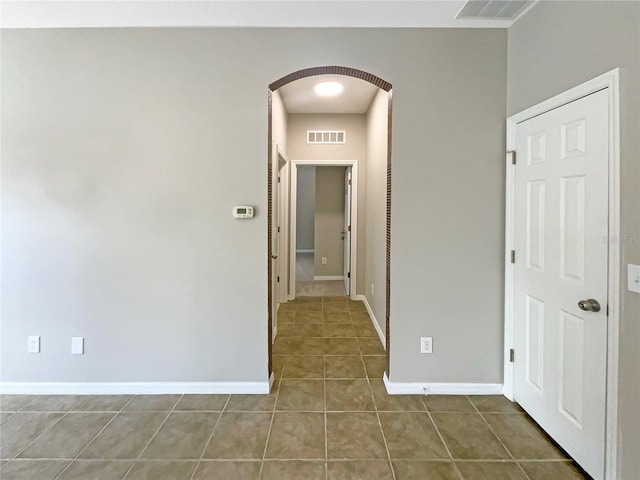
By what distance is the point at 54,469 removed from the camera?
5.36 ft

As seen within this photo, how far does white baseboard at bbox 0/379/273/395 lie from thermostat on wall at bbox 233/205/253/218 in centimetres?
127

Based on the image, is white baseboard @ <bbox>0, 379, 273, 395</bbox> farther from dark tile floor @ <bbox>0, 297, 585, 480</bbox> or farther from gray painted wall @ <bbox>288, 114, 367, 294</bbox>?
gray painted wall @ <bbox>288, 114, 367, 294</bbox>

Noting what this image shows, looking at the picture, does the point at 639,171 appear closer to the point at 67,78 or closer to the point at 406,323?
the point at 406,323

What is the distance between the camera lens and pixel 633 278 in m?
1.35

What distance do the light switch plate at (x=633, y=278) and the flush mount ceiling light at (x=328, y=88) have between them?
2896 mm

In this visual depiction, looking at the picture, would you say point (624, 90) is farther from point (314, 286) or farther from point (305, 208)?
point (305, 208)

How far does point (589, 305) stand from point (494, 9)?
76.6 inches

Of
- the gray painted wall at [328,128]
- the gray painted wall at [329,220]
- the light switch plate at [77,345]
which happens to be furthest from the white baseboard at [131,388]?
the gray painted wall at [329,220]

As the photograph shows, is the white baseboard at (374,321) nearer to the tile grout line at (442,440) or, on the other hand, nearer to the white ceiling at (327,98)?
the tile grout line at (442,440)

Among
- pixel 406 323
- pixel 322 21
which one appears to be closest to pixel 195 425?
pixel 406 323

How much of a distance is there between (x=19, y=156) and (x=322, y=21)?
2.46 meters

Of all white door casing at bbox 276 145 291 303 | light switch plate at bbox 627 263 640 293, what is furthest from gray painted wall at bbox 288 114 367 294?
light switch plate at bbox 627 263 640 293

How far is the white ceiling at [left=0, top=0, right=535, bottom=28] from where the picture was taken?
1997 mm

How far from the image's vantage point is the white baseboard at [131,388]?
2.29m
